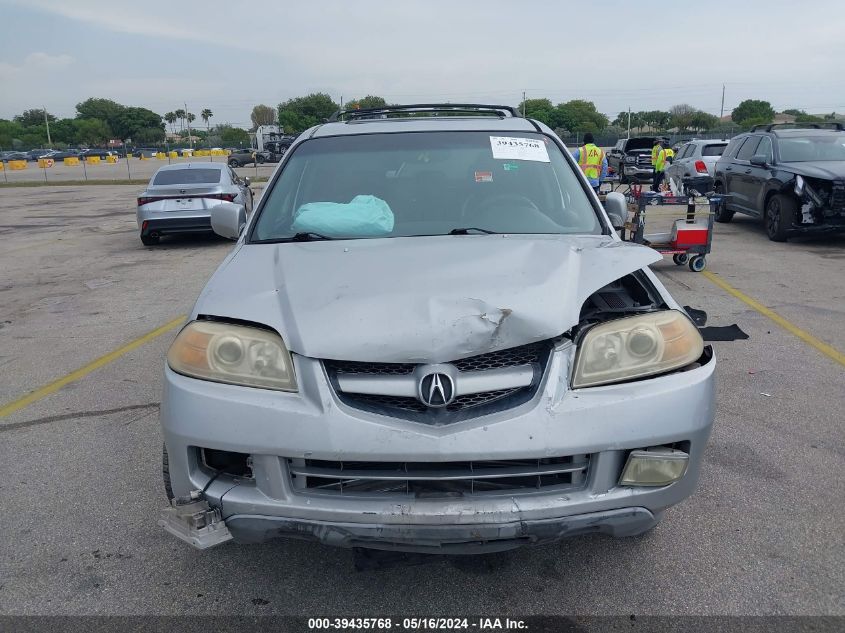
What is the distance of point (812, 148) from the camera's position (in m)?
11.1

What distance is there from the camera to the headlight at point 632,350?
232cm

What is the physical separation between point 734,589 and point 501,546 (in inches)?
41.0

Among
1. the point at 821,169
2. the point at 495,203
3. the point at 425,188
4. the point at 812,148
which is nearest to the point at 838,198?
the point at 821,169

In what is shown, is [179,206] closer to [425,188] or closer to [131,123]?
[425,188]

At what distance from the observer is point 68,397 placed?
4812 millimetres

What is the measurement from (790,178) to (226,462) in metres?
10.7

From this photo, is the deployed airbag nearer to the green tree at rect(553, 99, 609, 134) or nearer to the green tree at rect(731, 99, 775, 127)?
the green tree at rect(553, 99, 609, 134)

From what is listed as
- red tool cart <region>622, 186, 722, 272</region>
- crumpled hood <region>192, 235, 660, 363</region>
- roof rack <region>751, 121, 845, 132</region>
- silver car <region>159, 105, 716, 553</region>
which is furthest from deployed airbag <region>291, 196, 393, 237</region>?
roof rack <region>751, 121, 845, 132</region>

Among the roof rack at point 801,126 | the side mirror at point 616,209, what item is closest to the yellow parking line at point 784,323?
the side mirror at point 616,209

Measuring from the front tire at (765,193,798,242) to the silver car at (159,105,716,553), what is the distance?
31.0 feet

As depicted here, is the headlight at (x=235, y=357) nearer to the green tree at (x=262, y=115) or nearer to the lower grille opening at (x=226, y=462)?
the lower grille opening at (x=226, y=462)

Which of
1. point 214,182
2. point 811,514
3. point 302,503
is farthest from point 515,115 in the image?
point 214,182

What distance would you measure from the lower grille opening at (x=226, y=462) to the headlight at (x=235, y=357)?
0.25 m

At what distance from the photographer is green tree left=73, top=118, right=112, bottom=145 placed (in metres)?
110
